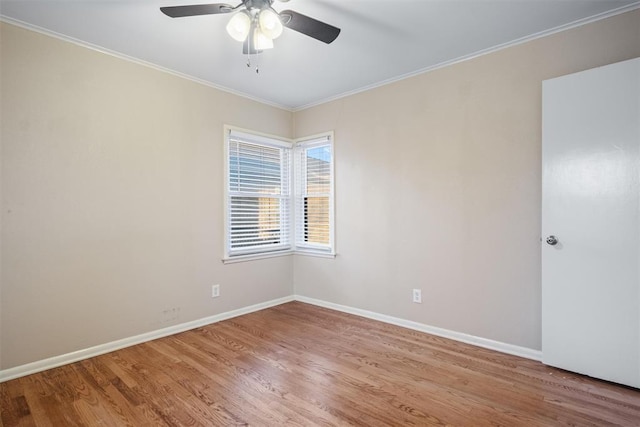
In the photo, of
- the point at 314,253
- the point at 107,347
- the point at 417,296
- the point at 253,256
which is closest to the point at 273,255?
the point at 253,256

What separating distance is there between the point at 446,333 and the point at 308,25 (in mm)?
Result: 2808

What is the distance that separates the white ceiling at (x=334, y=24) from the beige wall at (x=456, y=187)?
0.21 meters

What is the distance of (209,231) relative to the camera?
11.4 ft

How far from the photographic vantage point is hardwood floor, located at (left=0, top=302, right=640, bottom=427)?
1891 millimetres

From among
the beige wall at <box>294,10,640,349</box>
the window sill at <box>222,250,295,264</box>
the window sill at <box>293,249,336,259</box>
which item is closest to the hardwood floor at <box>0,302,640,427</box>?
the beige wall at <box>294,10,640,349</box>

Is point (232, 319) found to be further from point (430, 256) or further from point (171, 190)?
point (430, 256)

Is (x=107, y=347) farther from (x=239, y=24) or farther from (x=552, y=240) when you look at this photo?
(x=552, y=240)

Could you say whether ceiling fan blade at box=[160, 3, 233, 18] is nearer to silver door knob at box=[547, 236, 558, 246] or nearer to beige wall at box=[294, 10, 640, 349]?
beige wall at box=[294, 10, 640, 349]

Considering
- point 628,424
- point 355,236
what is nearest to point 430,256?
point 355,236

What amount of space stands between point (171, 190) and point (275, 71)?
1.55 m

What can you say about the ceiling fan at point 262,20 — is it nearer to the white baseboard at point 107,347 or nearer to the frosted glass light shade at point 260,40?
the frosted glass light shade at point 260,40

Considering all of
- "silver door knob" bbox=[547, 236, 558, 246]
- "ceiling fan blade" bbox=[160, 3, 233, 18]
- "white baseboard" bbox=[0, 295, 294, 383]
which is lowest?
"white baseboard" bbox=[0, 295, 294, 383]

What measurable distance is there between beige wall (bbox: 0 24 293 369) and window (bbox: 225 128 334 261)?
22 cm

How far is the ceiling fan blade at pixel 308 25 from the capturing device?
6.06 ft
